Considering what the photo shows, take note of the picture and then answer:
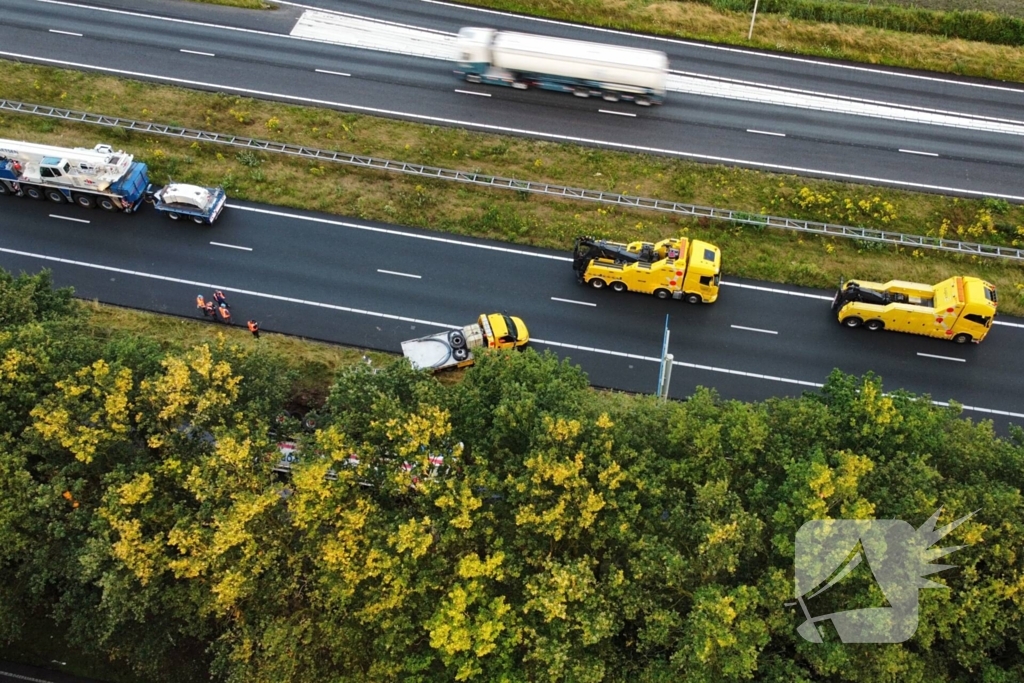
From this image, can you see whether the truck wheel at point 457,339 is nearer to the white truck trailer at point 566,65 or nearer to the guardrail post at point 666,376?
the guardrail post at point 666,376

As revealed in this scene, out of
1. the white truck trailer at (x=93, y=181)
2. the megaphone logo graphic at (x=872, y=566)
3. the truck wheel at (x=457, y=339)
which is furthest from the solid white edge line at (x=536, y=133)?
the megaphone logo graphic at (x=872, y=566)

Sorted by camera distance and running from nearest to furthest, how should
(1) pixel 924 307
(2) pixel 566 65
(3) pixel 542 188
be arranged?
(1) pixel 924 307
(3) pixel 542 188
(2) pixel 566 65

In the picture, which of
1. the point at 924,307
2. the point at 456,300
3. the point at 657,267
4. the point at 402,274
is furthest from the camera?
the point at 402,274

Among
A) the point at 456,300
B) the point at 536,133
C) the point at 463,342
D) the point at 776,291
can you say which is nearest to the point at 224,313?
the point at 456,300

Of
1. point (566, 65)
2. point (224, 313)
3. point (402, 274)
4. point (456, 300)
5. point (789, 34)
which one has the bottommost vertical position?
point (224, 313)

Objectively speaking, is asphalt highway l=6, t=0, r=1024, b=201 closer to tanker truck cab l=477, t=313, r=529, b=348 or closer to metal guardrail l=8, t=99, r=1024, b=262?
metal guardrail l=8, t=99, r=1024, b=262

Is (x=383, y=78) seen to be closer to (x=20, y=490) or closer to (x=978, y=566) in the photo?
(x=20, y=490)

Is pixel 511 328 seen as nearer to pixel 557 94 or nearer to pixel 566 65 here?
pixel 566 65

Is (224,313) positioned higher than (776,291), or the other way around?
(776,291)
